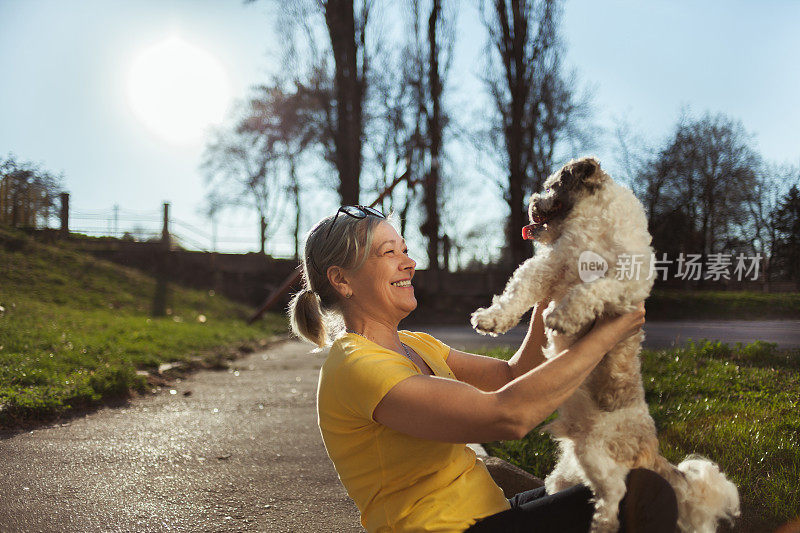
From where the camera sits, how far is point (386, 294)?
2.42 metres

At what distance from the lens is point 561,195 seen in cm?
230

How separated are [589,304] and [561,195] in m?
0.56

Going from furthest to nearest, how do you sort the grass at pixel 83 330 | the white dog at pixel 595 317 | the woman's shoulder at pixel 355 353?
1. the grass at pixel 83 330
2. the woman's shoulder at pixel 355 353
3. the white dog at pixel 595 317

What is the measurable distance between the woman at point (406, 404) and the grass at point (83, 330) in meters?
4.28

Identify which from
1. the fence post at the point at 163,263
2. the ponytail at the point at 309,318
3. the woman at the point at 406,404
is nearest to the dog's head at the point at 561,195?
the woman at the point at 406,404

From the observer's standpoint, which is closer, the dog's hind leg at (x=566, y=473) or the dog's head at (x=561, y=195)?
the dog's hind leg at (x=566, y=473)

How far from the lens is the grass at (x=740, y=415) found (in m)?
2.55

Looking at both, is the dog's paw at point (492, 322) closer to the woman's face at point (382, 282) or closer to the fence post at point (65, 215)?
the woman's face at point (382, 282)

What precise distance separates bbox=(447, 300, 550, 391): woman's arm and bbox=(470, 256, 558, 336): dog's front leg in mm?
236

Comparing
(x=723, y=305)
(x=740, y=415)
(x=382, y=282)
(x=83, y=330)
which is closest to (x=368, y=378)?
(x=382, y=282)

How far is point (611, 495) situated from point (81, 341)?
301 inches

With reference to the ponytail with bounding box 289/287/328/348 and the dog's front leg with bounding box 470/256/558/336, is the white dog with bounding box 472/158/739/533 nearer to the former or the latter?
the dog's front leg with bounding box 470/256/558/336

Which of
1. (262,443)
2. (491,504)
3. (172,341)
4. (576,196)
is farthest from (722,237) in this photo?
(172,341)

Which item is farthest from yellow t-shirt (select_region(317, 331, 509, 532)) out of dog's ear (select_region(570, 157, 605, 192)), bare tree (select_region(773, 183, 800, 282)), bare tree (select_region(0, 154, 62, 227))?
bare tree (select_region(0, 154, 62, 227))
